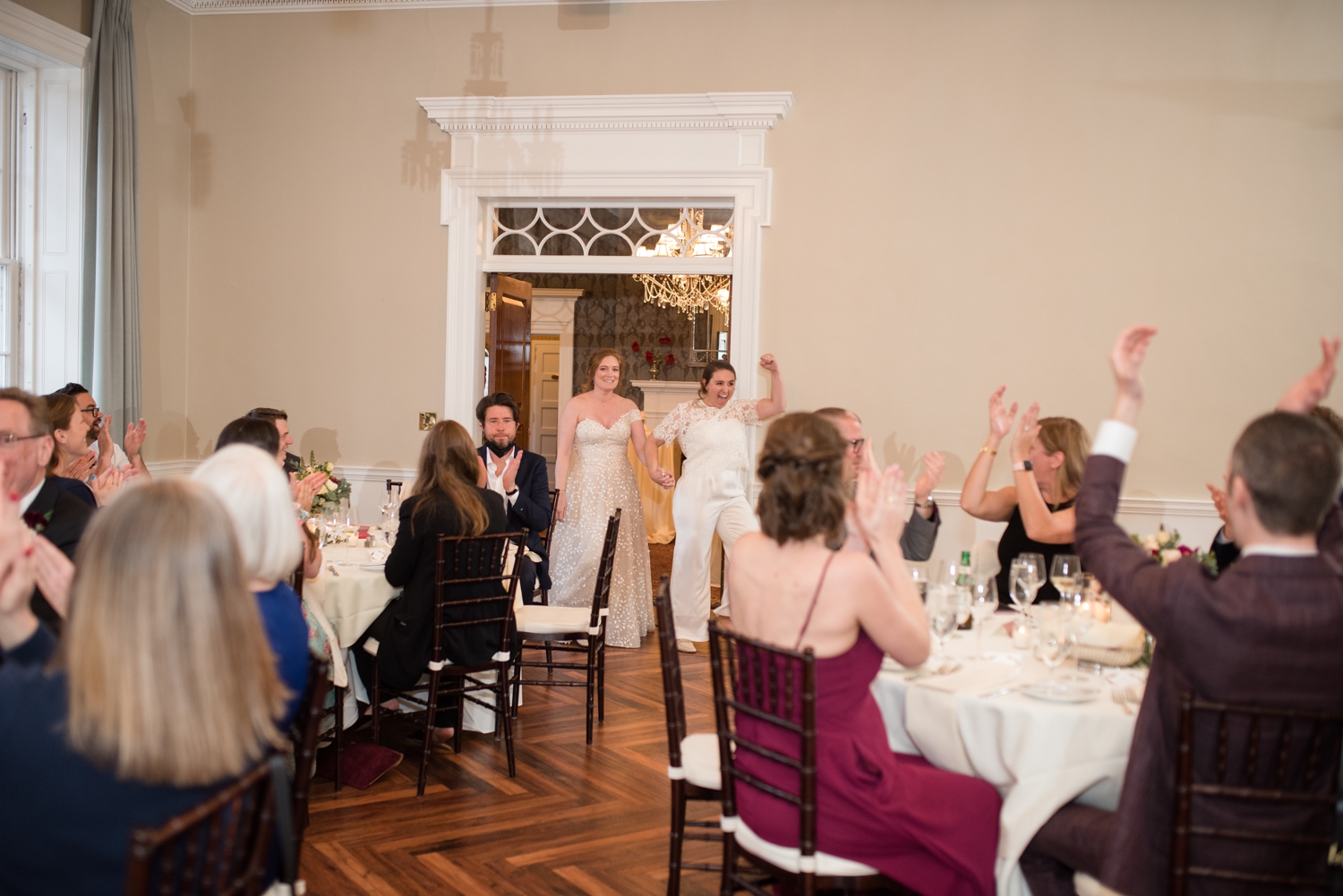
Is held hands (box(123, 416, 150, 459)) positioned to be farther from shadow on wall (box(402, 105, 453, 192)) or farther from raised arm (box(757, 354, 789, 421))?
raised arm (box(757, 354, 789, 421))

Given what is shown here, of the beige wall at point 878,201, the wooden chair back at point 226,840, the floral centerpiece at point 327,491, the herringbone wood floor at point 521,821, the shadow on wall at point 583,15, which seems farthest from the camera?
the shadow on wall at point 583,15

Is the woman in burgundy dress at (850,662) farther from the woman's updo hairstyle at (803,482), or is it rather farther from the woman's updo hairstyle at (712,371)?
the woman's updo hairstyle at (712,371)

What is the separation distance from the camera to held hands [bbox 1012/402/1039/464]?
3.78 meters

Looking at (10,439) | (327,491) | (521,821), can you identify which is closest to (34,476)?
(10,439)

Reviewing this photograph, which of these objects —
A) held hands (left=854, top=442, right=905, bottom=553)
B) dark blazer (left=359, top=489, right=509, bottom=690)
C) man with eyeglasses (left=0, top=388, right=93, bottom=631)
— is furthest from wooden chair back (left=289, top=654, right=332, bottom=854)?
dark blazer (left=359, top=489, right=509, bottom=690)

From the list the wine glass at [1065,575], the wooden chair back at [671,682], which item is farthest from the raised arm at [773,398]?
the wooden chair back at [671,682]

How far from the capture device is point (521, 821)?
11.3 feet

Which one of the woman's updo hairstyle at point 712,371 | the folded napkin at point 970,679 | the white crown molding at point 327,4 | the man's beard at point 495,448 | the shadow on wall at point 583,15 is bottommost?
the folded napkin at point 970,679

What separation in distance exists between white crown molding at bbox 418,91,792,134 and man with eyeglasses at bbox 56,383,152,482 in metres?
2.84

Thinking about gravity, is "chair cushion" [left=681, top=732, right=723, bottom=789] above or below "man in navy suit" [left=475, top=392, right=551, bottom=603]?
below

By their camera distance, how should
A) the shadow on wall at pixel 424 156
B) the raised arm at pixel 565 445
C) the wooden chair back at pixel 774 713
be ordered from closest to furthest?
the wooden chair back at pixel 774 713
the raised arm at pixel 565 445
the shadow on wall at pixel 424 156

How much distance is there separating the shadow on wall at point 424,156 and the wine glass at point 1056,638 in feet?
17.2

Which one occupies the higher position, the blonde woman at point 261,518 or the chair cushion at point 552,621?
the blonde woman at point 261,518

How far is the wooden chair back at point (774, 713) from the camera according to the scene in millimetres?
2160
